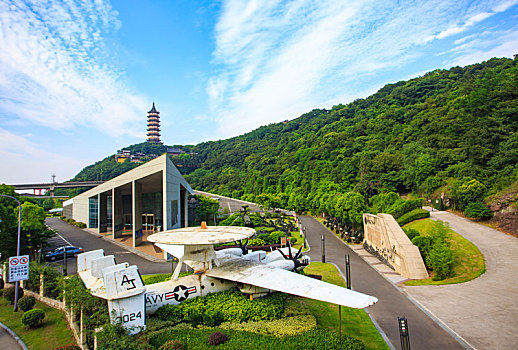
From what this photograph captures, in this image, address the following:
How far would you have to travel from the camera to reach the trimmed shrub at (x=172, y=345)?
912 cm

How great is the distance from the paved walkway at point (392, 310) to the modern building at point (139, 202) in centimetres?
1848

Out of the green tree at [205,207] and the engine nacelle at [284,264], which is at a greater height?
the green tree at [205,207]

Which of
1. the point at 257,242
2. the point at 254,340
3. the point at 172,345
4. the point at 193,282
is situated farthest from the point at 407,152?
the point at 172,345

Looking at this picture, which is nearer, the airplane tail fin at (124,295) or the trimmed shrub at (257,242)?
the airplane tail fin at (124,295)

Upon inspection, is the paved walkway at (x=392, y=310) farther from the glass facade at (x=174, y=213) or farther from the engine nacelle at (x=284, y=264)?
the glass facade at (x=174, y=213)

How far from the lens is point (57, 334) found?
1270 cm

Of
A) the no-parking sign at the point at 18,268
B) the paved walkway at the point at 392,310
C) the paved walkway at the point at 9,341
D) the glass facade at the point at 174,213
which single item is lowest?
the paved walkway at the point at 392,310

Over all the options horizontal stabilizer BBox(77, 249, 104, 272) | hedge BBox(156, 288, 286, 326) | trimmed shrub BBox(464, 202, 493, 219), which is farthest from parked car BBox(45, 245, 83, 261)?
trimmed shrub BBox(464, 202, 493, 219)

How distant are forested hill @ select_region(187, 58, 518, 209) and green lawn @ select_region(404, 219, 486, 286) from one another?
1419 centimetres

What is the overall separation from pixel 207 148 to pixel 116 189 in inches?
5715

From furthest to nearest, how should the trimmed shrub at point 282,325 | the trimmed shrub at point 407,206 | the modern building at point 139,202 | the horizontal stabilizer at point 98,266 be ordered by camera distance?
A: 1. the trimmed shrub at point 407,206
2. the modern building at point 139,202
3. the horizontal stabilizer at point 98,266
4. the trimmed shrub at point 282,325

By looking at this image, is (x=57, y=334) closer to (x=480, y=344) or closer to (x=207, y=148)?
(x=480, y=344)

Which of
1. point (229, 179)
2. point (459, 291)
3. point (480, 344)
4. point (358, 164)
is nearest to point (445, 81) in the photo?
point (358, 164)

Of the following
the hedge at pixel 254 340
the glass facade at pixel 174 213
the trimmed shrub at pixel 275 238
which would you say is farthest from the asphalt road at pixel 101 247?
the hedge at pixel 254 340
